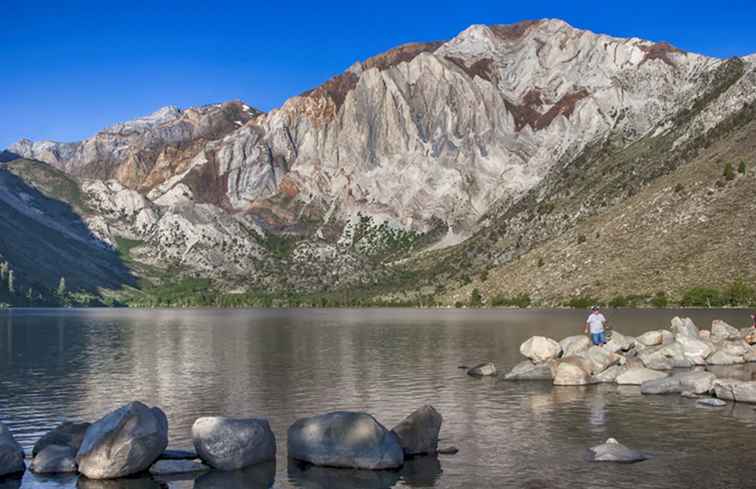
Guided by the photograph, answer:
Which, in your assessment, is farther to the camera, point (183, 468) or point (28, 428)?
point (28, 428)

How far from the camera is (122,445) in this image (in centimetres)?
3083

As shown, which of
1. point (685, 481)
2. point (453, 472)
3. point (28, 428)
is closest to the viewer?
point (685, 481)

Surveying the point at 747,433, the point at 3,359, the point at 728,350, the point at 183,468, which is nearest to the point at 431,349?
the point at 728,350

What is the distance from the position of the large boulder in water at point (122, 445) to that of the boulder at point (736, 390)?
34093 millimetres

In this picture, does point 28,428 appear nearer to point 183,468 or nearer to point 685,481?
point 183,468

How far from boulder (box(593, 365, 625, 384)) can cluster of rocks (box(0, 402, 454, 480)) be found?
27.3m

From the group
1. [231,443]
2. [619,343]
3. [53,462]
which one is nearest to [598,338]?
[619,343]

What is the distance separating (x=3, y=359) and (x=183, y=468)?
58.4m

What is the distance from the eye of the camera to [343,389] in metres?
55.2

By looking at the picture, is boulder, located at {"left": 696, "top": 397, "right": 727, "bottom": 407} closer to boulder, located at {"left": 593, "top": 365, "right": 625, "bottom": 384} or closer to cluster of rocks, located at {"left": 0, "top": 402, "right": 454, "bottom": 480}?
boulder, located at {"left": 593, "top": 365, "right": 625, "bottom": 384}

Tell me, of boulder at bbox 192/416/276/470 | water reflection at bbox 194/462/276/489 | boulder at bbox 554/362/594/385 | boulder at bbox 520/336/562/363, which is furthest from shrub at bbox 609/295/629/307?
water reflection at bbox 194/462/276/489

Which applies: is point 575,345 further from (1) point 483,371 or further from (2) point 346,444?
(2) point 346,444

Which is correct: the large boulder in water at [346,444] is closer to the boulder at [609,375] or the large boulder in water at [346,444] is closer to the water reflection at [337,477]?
the water reflection at [337,477]

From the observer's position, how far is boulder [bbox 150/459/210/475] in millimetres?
31469
